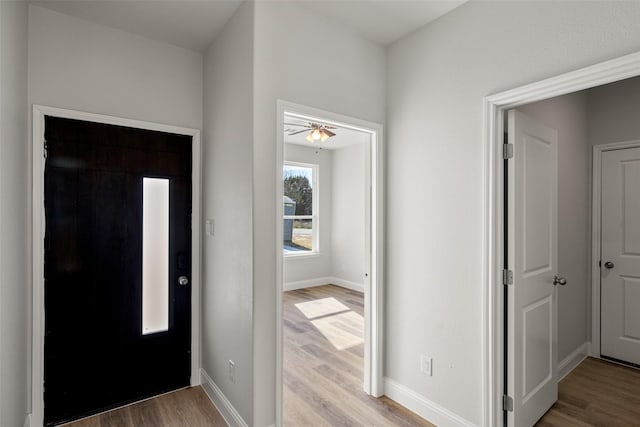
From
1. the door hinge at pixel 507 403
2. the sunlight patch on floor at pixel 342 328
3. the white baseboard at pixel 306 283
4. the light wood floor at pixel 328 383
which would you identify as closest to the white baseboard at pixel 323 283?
the white baseboard at pixel 306 283

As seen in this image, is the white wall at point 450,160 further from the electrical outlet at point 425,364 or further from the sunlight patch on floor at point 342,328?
the sunlight patch on floor at point 342,328

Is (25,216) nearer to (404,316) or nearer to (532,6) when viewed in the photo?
(404,316)

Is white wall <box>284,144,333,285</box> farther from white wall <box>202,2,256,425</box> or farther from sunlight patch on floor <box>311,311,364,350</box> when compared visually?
white wall <box>202,2,256,425</box>

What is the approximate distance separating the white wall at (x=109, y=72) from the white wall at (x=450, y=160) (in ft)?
5.93

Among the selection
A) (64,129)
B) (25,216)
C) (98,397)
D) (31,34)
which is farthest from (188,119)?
(98,397)

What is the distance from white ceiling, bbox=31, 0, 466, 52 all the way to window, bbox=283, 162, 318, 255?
391 cm

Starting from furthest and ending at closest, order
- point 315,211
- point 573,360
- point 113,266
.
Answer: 1. point 315,211
2. point 573,360
3. point 113,266

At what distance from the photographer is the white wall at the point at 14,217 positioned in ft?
5.19

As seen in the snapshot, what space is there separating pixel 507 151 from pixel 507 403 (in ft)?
5.27

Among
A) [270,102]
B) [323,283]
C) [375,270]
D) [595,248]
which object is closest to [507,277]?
[375,270]

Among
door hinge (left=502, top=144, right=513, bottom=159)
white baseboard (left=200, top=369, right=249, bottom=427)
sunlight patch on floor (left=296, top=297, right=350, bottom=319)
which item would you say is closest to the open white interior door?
door hinge (left=502, top=144, right=513, bottom=159)

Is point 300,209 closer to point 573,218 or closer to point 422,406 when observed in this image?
point 573,218

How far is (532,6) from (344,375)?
3.11 m

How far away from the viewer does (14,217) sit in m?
1.82
